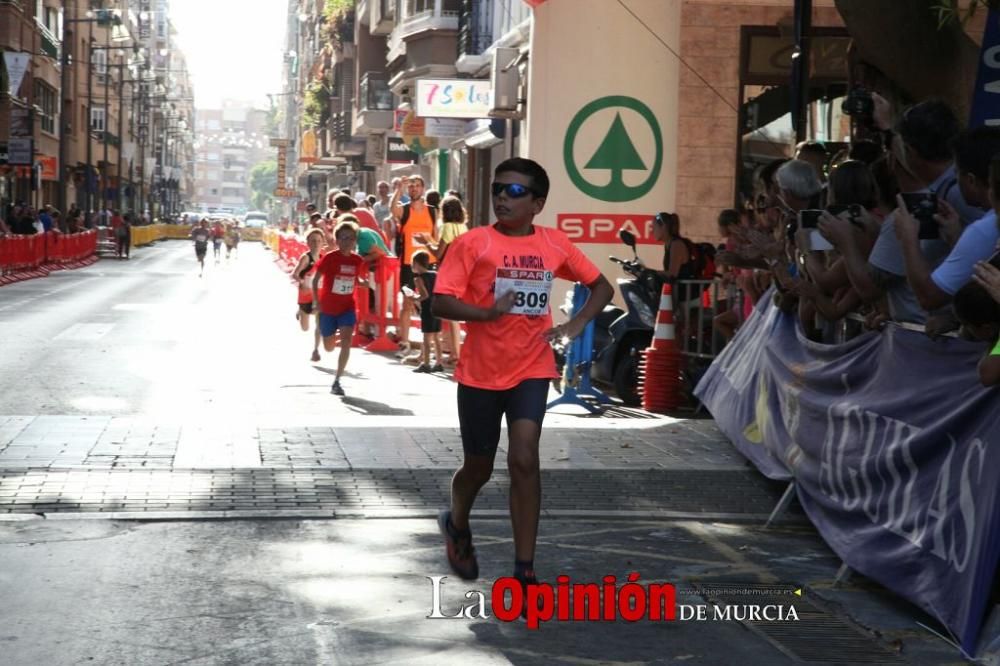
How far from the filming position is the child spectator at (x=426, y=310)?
672 inches

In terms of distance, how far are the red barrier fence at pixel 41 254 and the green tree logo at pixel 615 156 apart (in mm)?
17636

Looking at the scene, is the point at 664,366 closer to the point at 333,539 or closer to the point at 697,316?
the point at 697,316

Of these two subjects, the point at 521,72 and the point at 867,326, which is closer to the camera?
the point at 867,326

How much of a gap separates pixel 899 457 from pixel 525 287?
1.74 m

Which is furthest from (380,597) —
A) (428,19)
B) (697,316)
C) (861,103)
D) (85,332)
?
(428,19)

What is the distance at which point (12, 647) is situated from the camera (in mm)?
5703

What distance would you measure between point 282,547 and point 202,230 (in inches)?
1607

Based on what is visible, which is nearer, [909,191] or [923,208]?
[923,208]

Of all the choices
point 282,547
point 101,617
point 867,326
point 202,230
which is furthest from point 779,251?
point 202,230

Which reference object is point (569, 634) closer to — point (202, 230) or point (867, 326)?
point (867, 326)

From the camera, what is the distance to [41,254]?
144ft

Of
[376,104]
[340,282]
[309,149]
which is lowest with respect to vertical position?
[340,282]

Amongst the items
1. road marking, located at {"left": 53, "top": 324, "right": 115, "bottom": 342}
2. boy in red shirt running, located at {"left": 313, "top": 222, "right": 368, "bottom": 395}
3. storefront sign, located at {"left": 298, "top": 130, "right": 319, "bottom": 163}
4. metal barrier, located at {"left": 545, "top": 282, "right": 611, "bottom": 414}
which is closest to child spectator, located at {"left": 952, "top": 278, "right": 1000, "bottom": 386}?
metal barrier, located at {"left": 545, "top": 282, "right": 611, "bottom": 414}

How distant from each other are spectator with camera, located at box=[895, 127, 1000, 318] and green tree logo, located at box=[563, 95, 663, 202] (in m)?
14.6
